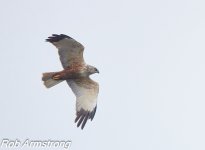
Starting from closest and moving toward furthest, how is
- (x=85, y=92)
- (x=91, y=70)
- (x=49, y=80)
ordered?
(x=49, y=80) → (x=91, y=70) → (x=85, y=92)

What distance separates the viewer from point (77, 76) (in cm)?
1440

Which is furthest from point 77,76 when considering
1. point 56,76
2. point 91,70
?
point 56,76

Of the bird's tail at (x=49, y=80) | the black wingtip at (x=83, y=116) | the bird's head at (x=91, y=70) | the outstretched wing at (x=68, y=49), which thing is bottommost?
the black wingtip at (x=83, y=116)

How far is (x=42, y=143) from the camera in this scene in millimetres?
12062

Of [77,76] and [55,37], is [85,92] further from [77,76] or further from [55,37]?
[55,37]

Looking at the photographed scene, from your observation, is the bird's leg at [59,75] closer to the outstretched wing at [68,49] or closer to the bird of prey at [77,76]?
the bird of prey at [77,76]

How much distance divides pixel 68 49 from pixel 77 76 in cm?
85

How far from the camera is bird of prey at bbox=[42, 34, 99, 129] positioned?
46.0ft

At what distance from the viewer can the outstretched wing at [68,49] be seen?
46.0ft

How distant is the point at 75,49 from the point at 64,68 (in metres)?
0.69

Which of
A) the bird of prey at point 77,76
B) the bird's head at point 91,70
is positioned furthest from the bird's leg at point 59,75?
the bird's head at point 91,70

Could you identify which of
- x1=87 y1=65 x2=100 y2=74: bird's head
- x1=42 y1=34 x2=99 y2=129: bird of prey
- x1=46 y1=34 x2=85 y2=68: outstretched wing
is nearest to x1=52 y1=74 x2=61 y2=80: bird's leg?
x1=42 y1=34 x2=99 y2=129: bird of prey

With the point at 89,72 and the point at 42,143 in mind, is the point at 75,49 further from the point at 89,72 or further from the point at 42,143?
the point at 42,143

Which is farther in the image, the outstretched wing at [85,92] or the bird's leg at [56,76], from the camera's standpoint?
the outstretched wing at [85,92]
